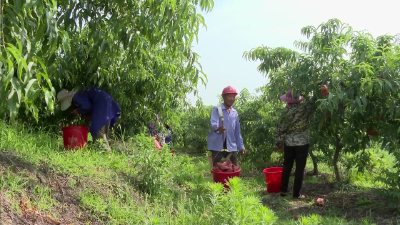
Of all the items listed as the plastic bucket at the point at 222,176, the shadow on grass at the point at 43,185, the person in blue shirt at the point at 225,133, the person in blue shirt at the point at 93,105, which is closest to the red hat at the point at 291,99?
the person in blue shirt at the point at 225,133

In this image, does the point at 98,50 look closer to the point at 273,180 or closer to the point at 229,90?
the point at 229,90

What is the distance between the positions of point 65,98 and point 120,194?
6.09 feet

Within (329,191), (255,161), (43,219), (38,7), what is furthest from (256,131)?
(38,7)

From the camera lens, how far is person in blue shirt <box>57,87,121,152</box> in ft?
15.3

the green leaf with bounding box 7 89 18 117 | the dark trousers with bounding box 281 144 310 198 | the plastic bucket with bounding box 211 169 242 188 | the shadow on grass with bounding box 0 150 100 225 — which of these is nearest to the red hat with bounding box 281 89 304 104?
the dark trousers with bounding box 281 144 310 198

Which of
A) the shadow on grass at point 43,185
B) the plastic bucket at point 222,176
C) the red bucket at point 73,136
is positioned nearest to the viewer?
the shadow on grass at point 43,185

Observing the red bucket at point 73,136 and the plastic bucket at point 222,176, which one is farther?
the red bucket at point 73,136

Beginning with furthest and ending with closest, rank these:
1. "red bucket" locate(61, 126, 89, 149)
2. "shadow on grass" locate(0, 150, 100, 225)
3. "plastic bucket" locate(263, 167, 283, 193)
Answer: "plastic bucket" locate(263, 167, 283, 193) → "red bucket" locate(61, 126, 89, 149) → "shadow on grass" locate(0, 150, 100, 225)

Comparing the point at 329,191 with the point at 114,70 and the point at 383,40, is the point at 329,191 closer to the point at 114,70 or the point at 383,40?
the point at 383,40

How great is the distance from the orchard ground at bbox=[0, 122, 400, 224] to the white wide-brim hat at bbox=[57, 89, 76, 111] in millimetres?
528

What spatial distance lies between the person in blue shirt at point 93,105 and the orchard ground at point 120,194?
11.5 inches

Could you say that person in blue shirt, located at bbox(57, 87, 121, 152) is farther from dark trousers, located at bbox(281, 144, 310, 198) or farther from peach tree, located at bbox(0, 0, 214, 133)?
dark trousers, located at bbox(281, 144, 310, 198)

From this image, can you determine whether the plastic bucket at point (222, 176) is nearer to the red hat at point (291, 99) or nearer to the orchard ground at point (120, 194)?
the orchard ground at point (120, 194)

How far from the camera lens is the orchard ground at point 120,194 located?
2.84m
